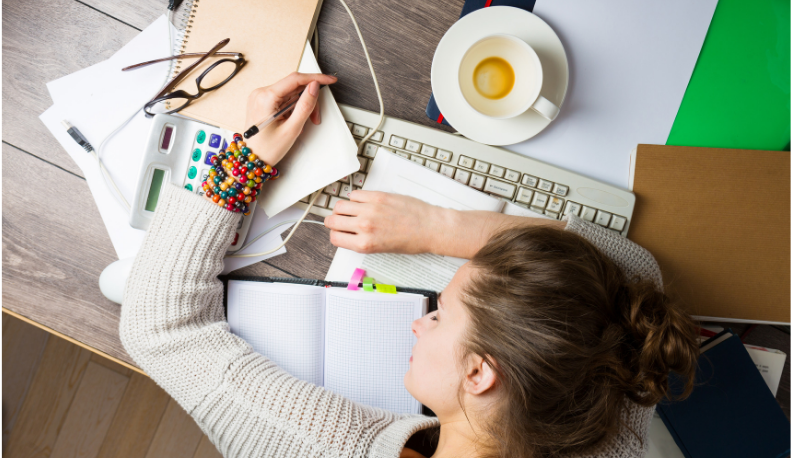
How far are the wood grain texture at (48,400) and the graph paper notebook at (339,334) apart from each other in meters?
0.82

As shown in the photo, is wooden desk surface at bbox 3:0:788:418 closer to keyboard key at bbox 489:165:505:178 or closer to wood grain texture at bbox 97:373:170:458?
keyboard key at bbox 489:165:505:178

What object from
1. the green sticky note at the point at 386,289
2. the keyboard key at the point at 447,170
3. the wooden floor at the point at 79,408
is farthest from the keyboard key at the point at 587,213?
the wooden floor at the point at 79,408

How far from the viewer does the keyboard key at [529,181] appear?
27.6 inches

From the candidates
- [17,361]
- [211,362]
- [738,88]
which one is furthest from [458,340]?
[17,361]

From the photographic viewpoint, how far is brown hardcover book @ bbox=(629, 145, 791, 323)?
0.71m

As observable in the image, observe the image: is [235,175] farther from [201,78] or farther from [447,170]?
[447,170]

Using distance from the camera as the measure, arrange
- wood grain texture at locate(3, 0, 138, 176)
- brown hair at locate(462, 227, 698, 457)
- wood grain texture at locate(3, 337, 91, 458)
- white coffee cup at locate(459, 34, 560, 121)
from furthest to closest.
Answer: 1. wood grain texture at locate(3, 337, 91, 458)
2. wood grain texture at locate(3, 0, 138, 176)
3. white coffee cup at locate(459, 34, 560, 121)
4. brown hair at locate(462, 227, 698, 457)

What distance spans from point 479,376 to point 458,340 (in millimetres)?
53

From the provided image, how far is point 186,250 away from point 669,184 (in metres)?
0.80

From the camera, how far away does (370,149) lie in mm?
713

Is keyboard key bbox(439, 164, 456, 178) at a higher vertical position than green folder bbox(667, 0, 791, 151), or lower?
lower

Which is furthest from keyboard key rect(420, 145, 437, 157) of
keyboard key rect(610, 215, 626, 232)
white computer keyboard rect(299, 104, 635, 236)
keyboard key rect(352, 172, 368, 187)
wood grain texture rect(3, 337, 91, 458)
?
wood grain texture rect(3, 337, 91, 458)

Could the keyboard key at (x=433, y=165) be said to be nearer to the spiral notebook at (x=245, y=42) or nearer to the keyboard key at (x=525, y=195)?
the keyboard key at (x=525, y=195)

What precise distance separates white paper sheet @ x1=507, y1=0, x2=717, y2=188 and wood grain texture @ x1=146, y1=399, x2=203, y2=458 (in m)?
1.13
